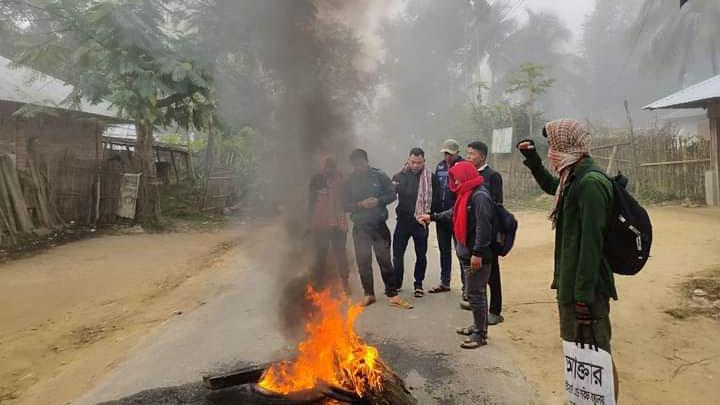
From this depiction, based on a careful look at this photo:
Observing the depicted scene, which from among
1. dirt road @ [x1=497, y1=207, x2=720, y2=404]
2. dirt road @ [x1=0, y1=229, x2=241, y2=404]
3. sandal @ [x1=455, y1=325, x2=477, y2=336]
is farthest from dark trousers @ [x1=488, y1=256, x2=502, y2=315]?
dirt road @ [x1=0, y1=229, x2=241, y2=404]

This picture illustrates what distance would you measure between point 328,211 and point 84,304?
143 inches

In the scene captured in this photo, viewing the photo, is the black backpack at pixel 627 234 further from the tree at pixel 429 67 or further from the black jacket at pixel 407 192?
the tree at pixel 429 67

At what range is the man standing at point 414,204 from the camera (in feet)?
18.3

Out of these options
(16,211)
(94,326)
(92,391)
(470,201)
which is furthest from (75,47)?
(470,201)

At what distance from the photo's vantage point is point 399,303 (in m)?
5.40

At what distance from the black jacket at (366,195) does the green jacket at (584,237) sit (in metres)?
2.94

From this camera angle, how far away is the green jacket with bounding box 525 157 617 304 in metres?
2.40

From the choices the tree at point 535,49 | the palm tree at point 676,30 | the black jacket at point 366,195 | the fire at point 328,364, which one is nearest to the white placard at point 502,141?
the black jacket at point 366,195

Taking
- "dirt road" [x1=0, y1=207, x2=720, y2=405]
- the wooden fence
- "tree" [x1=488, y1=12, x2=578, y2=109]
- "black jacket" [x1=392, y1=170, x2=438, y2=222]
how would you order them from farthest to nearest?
"tree" [x1=488, y1=12, x2=578, y2=109] → the wooden fence → "black jacket" [x1=392, y1=170, x2=438, y2=222] → "dirt road" [x1=0, y1=207, x2=720, y2=405]

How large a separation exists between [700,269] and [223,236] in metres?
9.81

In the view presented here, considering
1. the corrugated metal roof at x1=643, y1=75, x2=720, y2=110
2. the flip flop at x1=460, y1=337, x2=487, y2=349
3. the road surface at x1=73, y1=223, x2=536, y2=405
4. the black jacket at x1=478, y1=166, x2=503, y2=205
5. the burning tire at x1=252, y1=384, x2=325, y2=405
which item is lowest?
the road surface at x1=73, y1=223, x2=536, y2=405

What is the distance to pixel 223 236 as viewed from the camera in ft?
39.5

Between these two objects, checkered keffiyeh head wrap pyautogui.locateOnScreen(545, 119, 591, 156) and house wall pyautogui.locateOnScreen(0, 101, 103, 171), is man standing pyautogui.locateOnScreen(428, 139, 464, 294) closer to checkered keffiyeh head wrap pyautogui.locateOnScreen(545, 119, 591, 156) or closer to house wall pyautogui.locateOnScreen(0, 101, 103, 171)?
checkered keffiyeh head wrap pyautogui.locateOnScreen(545, 119, 591, 156)

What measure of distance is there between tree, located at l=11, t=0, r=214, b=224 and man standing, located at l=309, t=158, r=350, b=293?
193 inches
